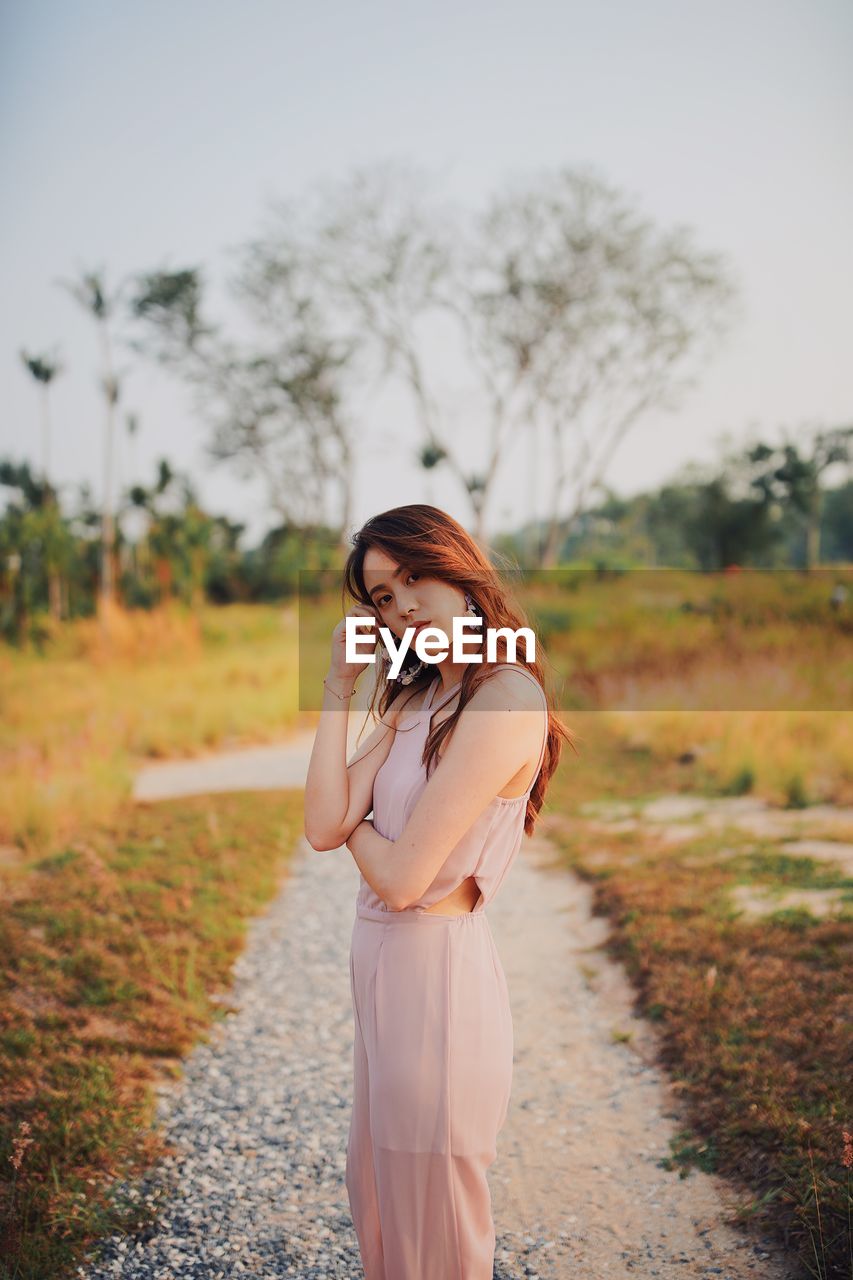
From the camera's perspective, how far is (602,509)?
41.5 metres

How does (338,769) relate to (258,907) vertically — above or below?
above

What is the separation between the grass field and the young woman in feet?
4.09

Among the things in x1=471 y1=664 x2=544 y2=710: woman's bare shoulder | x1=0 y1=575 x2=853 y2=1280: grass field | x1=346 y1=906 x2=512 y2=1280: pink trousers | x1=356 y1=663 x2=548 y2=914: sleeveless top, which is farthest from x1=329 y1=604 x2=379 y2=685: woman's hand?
x1=0 y1=575 x2=853 y2=1280: grass field

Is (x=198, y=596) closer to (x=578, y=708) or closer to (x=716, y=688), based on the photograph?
(x=578, y=708)

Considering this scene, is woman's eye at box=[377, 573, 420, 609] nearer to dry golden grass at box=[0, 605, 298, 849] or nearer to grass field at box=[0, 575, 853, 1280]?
grass field at box=[0, 575, 853, 1280]

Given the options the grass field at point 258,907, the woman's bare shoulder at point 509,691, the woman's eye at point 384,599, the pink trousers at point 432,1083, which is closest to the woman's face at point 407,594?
the woman's eye at point 384,599

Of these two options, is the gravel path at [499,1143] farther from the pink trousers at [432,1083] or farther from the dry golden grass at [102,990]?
the pink trousers at [432,1083]

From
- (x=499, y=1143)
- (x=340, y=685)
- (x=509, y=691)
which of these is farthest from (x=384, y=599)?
(x=499, y=1143)

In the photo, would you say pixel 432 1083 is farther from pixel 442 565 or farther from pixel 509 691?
Answer: pixel 442 565

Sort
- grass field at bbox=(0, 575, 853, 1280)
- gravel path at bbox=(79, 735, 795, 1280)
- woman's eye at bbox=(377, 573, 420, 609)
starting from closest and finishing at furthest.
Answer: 1. woman's eye at bbox=(377, 573, 420, 609)
2. gravel path at bbox=(79, 735, 795, 1280)
3. grass field at bbox=(0, 575, 853, 1280)

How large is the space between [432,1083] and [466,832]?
459 mm

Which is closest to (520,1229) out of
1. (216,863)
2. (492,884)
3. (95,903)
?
(492,884)

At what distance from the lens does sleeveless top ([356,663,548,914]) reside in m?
1.81

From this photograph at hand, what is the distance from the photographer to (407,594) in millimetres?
1855
